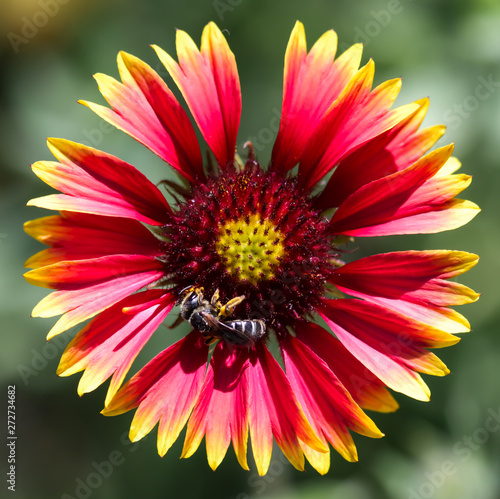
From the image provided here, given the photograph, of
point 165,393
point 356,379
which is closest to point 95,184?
point 165,393

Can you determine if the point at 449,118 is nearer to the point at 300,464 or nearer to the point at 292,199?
the point at 292,199

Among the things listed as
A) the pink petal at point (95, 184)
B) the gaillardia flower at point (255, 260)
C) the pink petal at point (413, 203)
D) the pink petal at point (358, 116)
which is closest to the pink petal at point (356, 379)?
the gaillardia flower at point (255, 260)

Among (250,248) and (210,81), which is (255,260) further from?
(210,81)

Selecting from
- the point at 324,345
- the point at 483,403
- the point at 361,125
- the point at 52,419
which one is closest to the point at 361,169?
the point at 361,125

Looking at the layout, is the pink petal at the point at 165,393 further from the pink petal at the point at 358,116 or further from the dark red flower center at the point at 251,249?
the pink petal at the point at 358,116

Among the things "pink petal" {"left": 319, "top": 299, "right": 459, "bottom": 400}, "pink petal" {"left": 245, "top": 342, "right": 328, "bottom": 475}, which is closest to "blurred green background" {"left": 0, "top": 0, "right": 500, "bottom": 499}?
"pink petal" {"left": 245, "top": 342, "right": 328, "bottom": 475}

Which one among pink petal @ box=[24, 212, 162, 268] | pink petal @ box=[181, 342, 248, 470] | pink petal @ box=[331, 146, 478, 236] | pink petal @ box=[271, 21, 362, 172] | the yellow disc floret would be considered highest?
pink petal @ box=[271, 21, 362, 172]

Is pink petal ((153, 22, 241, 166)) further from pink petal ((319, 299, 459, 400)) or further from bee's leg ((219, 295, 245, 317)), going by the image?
pink petal ((319, 299, 459, 400))
